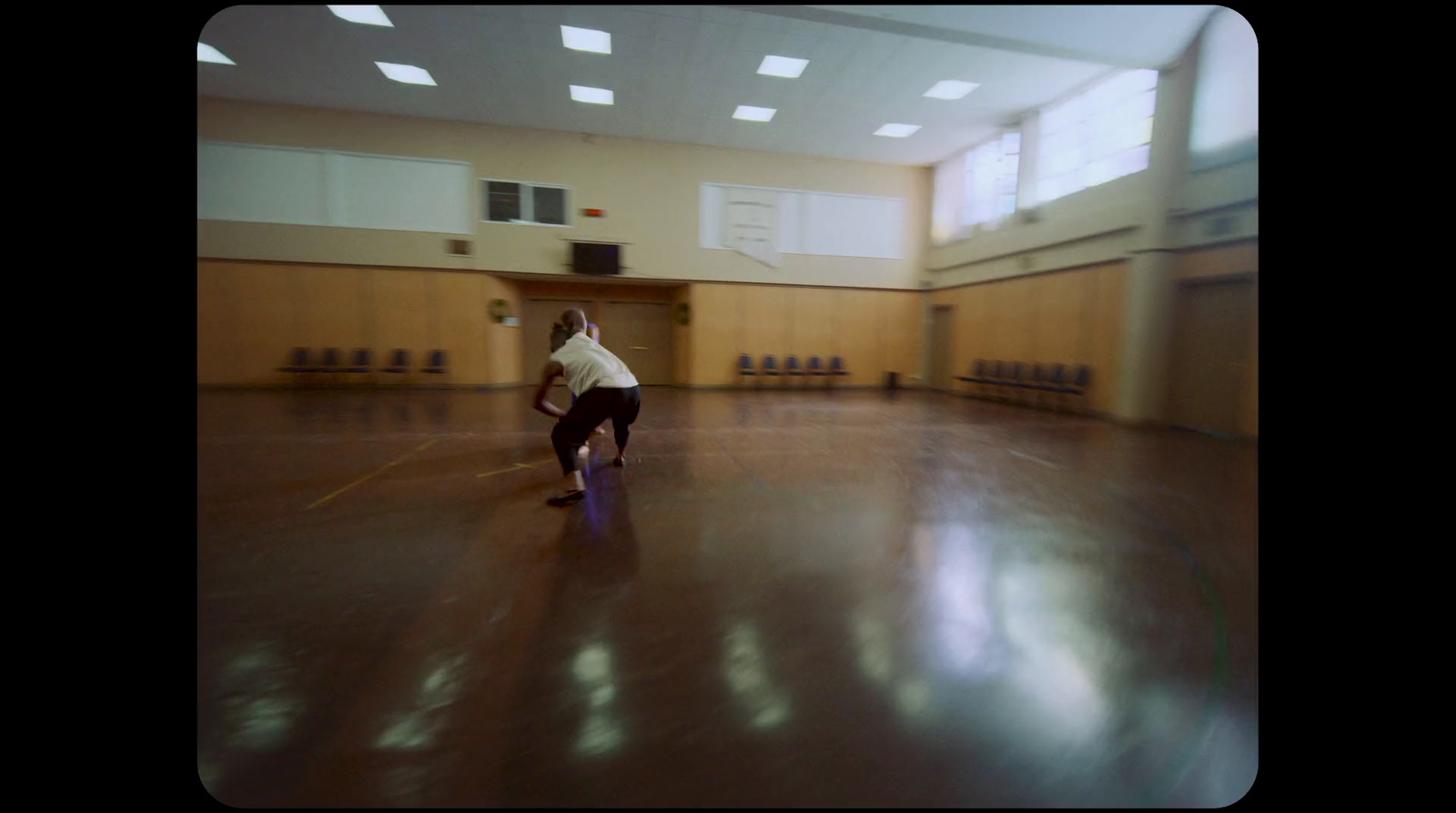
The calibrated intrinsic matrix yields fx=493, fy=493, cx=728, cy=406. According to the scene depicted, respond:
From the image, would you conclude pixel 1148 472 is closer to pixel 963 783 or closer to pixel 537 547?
pixel 963 783

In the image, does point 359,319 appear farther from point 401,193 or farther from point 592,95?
point 592,95

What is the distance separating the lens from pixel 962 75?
316 inches

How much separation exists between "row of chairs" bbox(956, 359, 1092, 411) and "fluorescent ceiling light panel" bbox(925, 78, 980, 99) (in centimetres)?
518

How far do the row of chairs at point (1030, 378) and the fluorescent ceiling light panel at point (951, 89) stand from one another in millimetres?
5182

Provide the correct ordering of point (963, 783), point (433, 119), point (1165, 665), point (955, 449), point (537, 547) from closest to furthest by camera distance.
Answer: point (963, 783) < point (1165, 665) < point (537, 547) < point (955, 449) < point (433, 119)

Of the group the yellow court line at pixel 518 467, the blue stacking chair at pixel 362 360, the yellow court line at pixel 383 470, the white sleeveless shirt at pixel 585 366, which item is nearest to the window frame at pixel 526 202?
the blue stacking chair at pixel 362 360

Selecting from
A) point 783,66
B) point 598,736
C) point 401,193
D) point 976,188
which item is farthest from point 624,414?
point 976,188

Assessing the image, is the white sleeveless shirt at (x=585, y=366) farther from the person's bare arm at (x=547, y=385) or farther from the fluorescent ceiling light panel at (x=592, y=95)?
the fluorescent ceiling light panel at (x=592, y=95)

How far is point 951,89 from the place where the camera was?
845 centimetres

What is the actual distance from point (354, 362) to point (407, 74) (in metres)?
4.91

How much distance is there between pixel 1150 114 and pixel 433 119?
10.9m

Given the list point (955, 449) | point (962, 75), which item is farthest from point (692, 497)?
point (962, 75)

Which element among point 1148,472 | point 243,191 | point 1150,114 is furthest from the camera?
point 1148,472

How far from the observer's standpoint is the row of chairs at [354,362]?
7.62 metres
